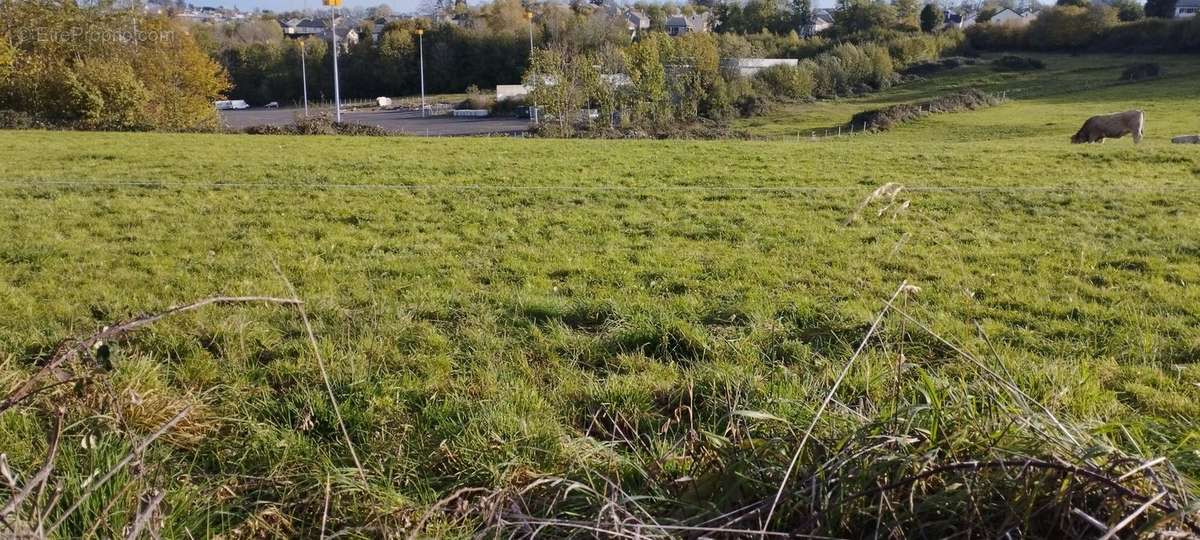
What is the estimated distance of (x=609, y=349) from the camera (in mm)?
5070

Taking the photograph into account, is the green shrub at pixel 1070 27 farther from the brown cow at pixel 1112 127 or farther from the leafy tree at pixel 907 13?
the brown cow at pixel 1112 127

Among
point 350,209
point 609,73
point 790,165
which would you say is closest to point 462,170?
point 350,209

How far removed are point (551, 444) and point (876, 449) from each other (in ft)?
4.63

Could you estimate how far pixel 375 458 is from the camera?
3309mm

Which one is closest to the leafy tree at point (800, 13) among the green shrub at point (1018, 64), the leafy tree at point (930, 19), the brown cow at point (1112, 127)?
the leafy tree at point (930, 19)

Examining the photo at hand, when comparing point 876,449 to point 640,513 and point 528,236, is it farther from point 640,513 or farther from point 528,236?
point 528,236

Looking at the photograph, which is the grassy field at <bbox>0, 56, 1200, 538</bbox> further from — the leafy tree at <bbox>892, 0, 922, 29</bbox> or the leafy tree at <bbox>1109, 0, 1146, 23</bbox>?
the leafy tree at <bbox>892, 0, 922, 29</bbox>

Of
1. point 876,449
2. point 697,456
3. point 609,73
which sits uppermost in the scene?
point 609,73

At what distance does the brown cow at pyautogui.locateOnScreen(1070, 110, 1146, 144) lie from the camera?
59.9ft

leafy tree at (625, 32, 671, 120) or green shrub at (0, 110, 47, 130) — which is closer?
green shrub at (0, 110, 47, 130)

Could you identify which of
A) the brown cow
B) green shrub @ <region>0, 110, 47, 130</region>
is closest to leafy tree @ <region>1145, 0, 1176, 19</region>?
the brown cow

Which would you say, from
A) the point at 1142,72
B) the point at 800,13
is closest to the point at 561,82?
the point at 1142,72

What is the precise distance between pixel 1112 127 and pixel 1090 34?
6649 centimetres

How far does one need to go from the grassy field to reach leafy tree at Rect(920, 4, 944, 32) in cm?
8566
